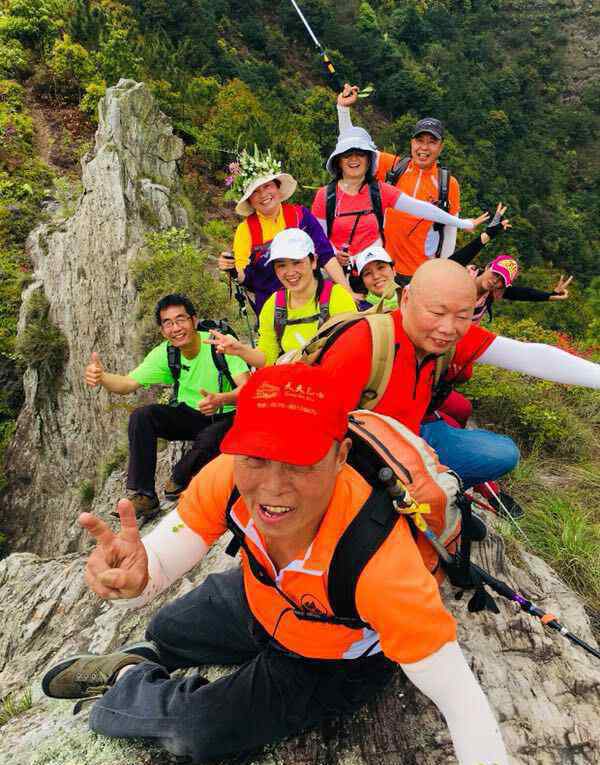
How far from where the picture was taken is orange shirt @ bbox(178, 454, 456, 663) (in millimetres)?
1723

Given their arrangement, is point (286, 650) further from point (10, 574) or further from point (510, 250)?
point (510, 250)

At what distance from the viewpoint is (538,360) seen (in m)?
3.17

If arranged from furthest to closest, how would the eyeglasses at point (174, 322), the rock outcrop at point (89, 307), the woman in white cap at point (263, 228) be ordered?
the rock outcrop at point (89, 307) < the woman in white cap at point (263, 228) < the eyeglasses at point (174, 322)

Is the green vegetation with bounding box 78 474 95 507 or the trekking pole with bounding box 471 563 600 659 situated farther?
the green vegetation with bounding box 78 474 95 507

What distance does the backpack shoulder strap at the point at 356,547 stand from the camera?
183 cm

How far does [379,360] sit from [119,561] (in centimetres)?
155

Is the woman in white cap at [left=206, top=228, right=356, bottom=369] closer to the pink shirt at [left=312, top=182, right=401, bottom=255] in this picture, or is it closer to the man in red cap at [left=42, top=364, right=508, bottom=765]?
the pink shirt at [left=312, top=182, right=401, bottom=255]

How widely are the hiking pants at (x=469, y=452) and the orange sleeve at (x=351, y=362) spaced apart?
984 mm

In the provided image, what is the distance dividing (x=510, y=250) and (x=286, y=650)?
39237mm

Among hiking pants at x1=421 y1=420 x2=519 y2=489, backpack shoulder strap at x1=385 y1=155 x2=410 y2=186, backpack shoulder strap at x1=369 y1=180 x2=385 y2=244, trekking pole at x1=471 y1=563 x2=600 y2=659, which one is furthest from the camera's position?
backpack shoulder strap at x1=385 y1=155 x2=410 y2=186

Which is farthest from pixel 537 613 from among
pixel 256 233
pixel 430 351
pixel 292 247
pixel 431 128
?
pixel 431 128

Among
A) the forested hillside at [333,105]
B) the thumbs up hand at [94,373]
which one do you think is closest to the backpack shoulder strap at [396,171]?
the forested hillside at [333,105]

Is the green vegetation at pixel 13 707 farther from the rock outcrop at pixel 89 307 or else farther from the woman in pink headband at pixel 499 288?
the rock outcrop at pixel 89 307

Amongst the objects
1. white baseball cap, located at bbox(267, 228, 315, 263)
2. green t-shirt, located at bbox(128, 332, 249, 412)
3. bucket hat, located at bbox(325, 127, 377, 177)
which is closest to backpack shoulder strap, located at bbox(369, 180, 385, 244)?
bucket hat, located at bbox(325, 127, 377, 177)
